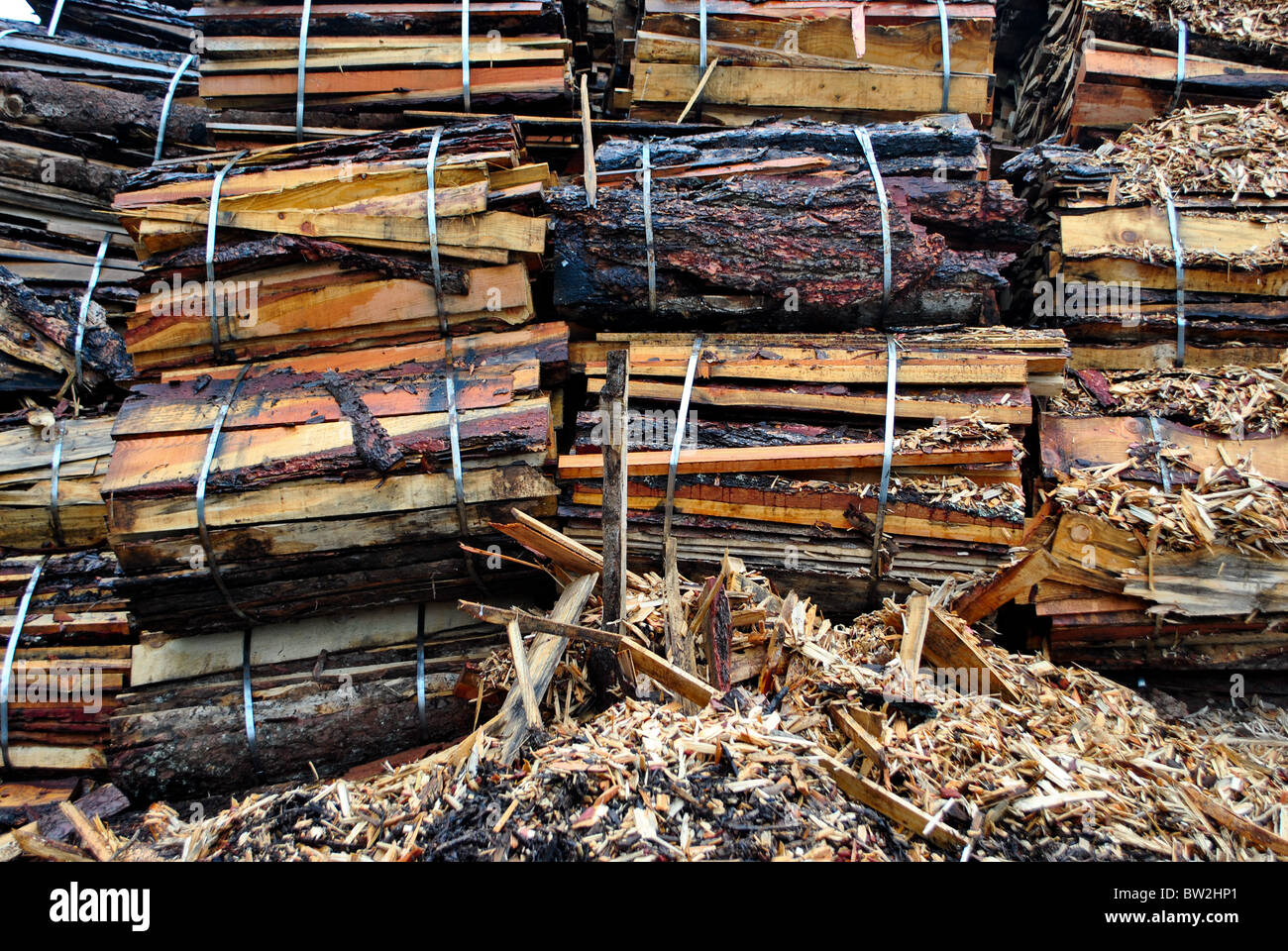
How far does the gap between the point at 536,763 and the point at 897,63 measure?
5.87m

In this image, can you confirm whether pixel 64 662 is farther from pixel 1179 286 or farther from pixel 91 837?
pixel 1179 286

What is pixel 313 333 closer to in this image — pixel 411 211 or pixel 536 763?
pixel 411 211

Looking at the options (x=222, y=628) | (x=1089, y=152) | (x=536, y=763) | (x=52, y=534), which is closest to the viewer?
(x=536, y=763)

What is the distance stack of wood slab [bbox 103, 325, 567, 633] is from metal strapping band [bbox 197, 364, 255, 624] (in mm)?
19

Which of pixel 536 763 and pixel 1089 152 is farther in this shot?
pixel 1089 152

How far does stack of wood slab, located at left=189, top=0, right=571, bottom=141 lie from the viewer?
5.81m

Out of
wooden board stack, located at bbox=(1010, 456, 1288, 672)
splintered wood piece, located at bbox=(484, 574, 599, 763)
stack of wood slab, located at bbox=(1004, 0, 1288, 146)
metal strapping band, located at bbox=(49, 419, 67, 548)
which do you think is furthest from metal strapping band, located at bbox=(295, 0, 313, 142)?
stack of wood slab, located at bbox=(1004, 0, 1288, 146)

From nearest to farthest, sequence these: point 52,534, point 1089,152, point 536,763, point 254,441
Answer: point 536,763
point 254,441
point 52,534
point 1089,152

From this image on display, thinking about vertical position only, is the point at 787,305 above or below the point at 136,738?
above

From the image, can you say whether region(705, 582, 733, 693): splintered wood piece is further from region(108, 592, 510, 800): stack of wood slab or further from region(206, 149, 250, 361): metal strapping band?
region(206, 149, 250, 361): metal strapping band

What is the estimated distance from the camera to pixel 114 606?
16.7 feet

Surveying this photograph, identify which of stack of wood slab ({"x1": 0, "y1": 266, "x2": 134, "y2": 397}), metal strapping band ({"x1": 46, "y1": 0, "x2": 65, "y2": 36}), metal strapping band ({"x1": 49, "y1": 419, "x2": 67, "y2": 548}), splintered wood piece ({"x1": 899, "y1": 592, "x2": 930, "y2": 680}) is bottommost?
splintered wood piece ({"x1": 899, "y1": 592, "x2": 930, "y2": 680})

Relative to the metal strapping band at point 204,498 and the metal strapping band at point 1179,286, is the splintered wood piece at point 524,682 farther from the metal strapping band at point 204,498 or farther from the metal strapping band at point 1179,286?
the metal strapping band at point 1179,286

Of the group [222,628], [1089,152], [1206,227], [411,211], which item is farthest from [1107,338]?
[222,628]
